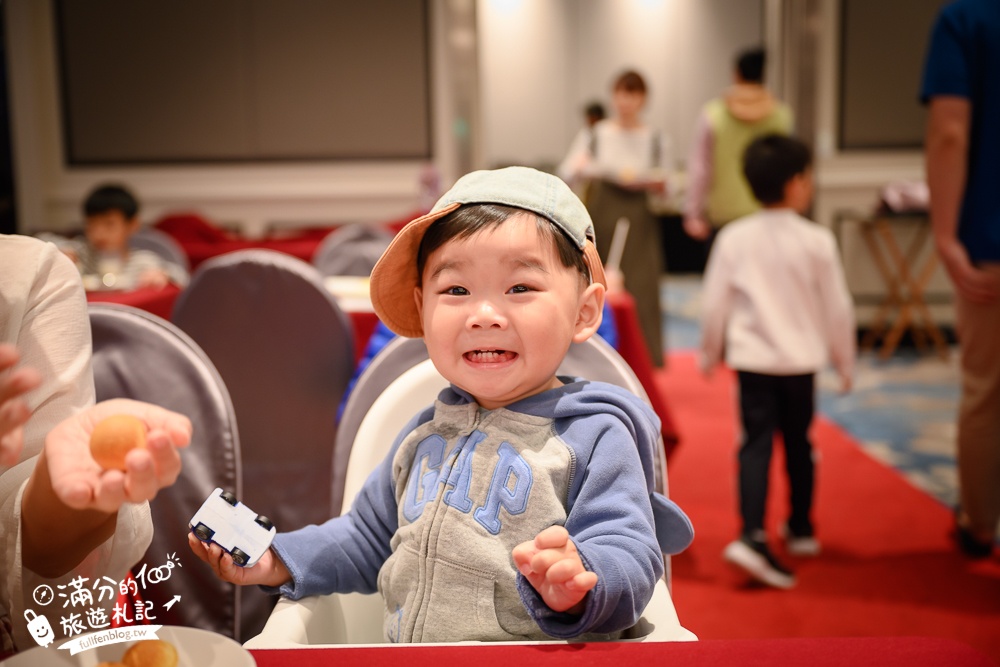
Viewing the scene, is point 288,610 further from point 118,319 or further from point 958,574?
point 958,574

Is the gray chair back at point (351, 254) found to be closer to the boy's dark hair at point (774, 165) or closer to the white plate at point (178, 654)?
the boy's dark hair at point (774, 165)

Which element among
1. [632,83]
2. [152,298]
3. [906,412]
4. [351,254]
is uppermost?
[632,83]

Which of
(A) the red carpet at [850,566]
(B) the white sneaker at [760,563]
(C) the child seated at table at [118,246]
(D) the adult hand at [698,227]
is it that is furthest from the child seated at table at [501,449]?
(D) the adult hand at [698,227]

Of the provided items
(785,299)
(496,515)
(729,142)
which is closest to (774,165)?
(785,299)

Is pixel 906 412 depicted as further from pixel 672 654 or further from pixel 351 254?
pixel 672 654

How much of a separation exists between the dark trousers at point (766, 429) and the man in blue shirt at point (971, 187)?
395 mm

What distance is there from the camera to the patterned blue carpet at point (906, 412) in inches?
134

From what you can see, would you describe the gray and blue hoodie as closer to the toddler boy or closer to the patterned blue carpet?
the toddler boy

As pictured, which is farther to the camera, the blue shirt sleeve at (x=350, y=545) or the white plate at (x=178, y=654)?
the blue shirt sleeve at (x=350, y=545)

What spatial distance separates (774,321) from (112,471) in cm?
219

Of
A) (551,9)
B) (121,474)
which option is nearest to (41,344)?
(121,474)

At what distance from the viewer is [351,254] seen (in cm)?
343

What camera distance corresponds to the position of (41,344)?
2.20 feet

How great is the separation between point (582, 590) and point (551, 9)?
31.4 ft
